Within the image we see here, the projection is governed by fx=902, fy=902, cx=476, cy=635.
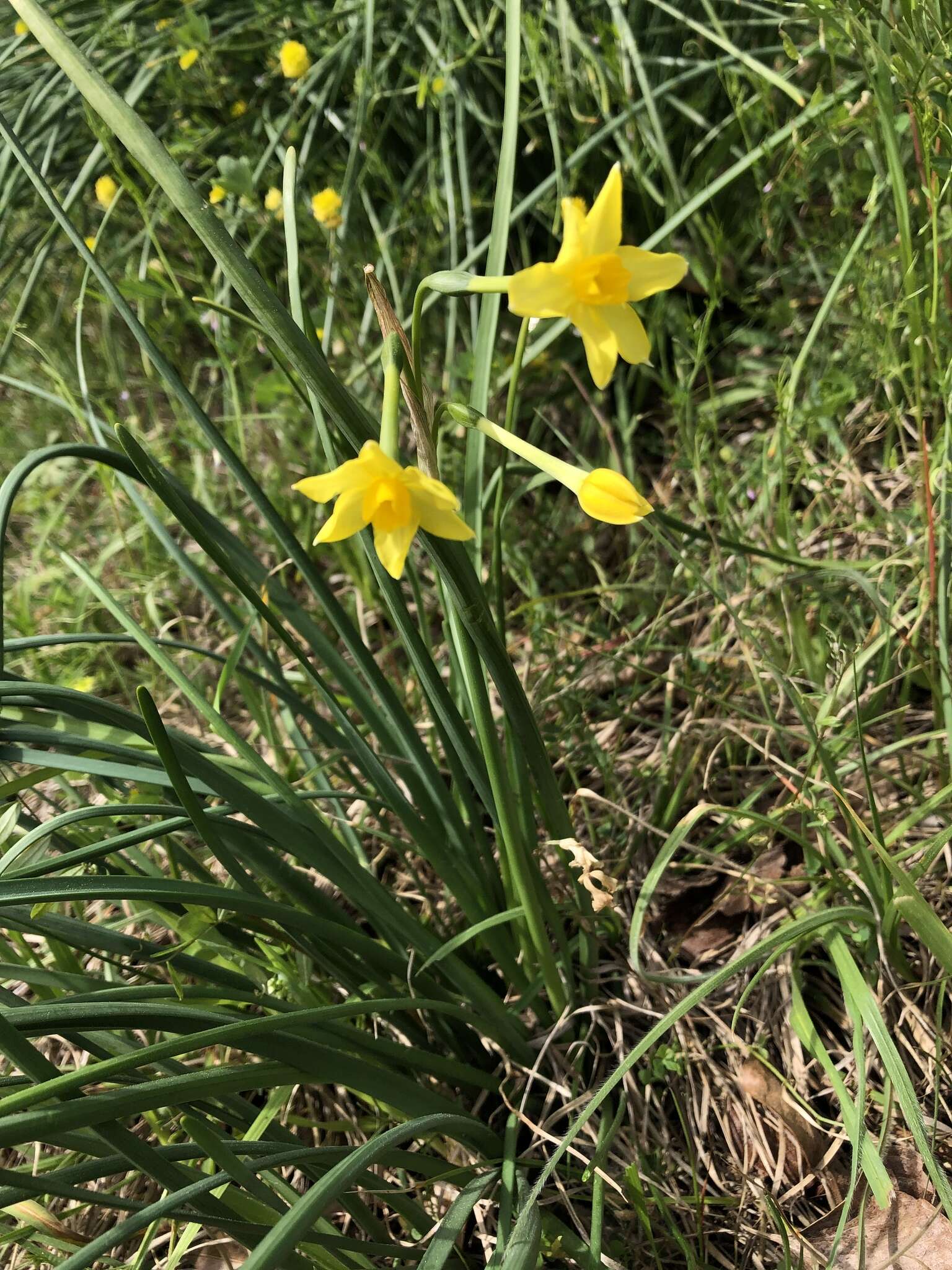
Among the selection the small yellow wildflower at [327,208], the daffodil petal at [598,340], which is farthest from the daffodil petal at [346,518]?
the small yellow wildflower at [327,208]

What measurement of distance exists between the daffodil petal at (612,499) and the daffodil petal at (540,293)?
0.14 m

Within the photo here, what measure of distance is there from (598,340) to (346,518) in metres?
0.27

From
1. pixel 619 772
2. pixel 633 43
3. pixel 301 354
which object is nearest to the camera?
pixel 301 354

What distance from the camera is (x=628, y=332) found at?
2.71 feet

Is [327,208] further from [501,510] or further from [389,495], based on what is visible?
[389,495]

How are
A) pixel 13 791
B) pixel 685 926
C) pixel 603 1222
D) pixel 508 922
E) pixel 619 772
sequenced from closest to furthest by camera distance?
pixel 13 791
pixel 603 1222
pixel 508 922
pixel 685 926
pixel 619 772

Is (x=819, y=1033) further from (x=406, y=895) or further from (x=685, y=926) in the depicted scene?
(x=406, y=895)

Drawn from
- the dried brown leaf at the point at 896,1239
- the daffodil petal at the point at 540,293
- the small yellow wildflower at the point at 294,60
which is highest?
the small yellow wildflower at the point at 294,60

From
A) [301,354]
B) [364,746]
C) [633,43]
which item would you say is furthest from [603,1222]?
[633,43]

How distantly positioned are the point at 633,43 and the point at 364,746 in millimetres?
1640

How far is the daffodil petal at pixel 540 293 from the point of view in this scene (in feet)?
2.38

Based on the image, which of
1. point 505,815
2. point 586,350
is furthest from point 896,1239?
point 586,350

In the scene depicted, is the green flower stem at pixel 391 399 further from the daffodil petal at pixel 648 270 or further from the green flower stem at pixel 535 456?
the daffodil petal at pixel 648 270

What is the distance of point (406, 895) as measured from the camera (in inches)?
58.7
